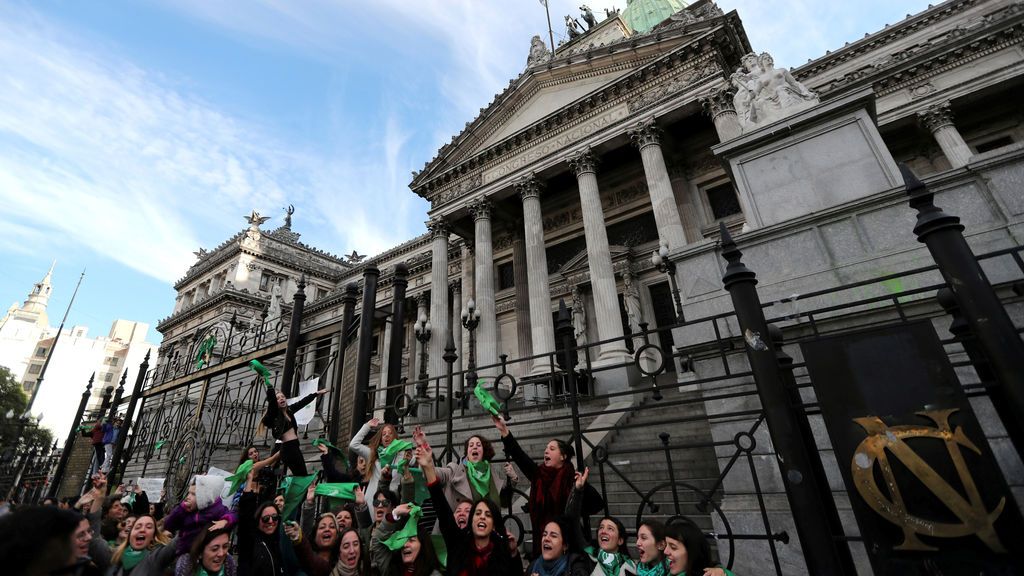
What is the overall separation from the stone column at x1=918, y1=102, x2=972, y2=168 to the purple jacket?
70.7 ft

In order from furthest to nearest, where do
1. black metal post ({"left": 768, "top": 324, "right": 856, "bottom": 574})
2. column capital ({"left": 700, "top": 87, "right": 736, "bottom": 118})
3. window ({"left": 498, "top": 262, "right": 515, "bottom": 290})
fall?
window ({"left": 498, "top": 262, "right": 515, "bottom": 290}) < column capital ({"left": 700, "top": 87, "right": 736, "bottom": 118}) < black metal post ({"left": 768, "top": 324, "right": 856, "bottom": 574})

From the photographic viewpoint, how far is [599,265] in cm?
1519

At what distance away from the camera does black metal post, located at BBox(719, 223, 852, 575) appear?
224 centimetres

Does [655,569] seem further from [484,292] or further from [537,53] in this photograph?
[537,53]

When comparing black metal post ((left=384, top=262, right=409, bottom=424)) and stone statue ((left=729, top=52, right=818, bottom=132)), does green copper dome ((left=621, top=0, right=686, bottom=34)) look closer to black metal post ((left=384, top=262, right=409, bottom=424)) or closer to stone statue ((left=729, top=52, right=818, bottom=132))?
stone statue ((left=729, top=52, right=818, bottom=132))

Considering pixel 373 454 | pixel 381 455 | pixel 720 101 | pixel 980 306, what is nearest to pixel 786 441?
pixel 980 306

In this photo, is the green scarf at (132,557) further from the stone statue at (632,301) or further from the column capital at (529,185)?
the column capital at (529,185)

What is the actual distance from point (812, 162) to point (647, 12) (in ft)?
103

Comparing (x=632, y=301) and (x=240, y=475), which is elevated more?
(x=632, y=301)

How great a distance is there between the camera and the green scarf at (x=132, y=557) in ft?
11.6

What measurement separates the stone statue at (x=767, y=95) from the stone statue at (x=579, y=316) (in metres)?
12.3

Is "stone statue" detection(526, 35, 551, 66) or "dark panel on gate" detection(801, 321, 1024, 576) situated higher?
"stone statue" detection(526, 35, 551, 66)

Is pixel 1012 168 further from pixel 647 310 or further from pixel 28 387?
pixel 28 387

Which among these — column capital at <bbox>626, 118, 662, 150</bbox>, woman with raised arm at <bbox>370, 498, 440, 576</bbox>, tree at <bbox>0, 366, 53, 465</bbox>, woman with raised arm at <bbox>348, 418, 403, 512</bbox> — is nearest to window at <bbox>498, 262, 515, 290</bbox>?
column capital at <bbox>626, 118, 662, 150</bbox>
